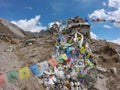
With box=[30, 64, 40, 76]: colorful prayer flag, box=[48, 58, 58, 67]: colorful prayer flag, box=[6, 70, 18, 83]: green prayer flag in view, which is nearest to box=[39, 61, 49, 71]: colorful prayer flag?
box=[48, 58, 58, 67]: colorful prayer flag

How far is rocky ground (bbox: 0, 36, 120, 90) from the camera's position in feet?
64.6

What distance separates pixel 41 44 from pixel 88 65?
7.10 m

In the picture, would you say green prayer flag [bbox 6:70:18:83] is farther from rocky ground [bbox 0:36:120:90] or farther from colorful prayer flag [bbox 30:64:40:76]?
rocky ground [bbox 0:36:120:90]

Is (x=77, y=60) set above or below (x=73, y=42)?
below

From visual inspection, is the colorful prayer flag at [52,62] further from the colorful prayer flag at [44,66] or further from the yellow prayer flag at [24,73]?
the yellow prayer flag at [24,73]

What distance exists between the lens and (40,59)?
22.8 metres

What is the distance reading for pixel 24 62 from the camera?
2248 cm

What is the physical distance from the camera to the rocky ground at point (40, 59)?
19695mm

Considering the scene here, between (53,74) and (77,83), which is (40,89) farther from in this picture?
(77,83)

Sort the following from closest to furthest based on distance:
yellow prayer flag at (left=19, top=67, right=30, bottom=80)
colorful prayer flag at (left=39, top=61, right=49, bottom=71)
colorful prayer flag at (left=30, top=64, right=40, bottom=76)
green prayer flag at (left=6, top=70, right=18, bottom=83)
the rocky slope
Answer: green prayer flag at (left=6, top=70, right=18, bottom=83) → yellow prayer flag at (left=19, top=67, right=30, bottom=80) → colorful prayer flag at (left=30, top=64, right=40, bottom=76) → colorful prayer flag at (left=39, top=61, right=49, bottom=71) → the rocky slope

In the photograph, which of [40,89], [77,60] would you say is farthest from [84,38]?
[40,89]

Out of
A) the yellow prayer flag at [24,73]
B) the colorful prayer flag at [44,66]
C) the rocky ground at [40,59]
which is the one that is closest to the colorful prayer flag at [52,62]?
the colorful prayer flag at [44,66]

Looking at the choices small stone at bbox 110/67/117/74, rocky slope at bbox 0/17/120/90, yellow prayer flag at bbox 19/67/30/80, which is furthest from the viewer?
small stone at bbox 110/67/117/74

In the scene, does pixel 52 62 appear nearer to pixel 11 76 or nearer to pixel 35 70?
pixel 35 70
